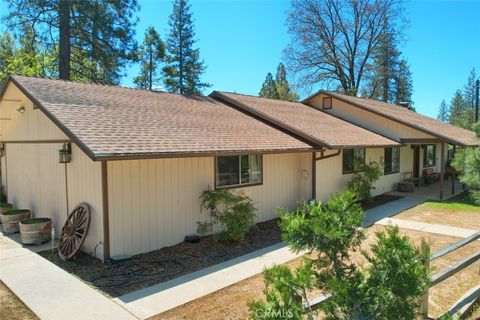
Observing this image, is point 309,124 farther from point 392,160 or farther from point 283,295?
point 283,295

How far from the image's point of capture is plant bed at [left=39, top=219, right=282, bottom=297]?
19.5 feet

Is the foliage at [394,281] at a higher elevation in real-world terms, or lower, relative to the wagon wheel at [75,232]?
higher

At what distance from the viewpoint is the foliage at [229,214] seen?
322 inches

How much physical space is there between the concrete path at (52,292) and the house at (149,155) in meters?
1.03

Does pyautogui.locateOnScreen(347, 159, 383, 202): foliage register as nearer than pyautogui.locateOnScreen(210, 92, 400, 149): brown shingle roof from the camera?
No

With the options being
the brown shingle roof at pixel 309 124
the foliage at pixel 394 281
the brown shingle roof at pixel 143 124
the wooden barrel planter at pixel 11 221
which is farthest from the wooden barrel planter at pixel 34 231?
the brown shingle roof at pixel 309 124

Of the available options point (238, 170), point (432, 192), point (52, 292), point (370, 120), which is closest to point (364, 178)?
point (370, 120)

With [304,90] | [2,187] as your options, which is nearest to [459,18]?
[304,90]

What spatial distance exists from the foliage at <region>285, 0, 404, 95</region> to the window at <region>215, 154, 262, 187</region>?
24876mm

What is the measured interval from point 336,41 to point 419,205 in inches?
965

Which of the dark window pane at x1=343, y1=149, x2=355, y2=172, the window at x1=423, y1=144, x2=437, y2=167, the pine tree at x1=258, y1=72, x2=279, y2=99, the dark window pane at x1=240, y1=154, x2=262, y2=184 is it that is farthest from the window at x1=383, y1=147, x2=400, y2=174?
the pine tree at x1=258, y1=72, x2=279, y2=99

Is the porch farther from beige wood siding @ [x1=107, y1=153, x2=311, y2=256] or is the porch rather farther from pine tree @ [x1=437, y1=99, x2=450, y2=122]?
pine tree @ [x1=437, y1=99, x2=450, y2=122]

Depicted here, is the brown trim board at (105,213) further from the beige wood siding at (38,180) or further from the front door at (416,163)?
the front door at (416,163)

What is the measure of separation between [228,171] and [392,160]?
1069 centimetres
